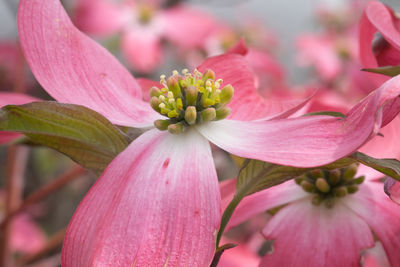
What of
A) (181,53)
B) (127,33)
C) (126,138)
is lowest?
(181,53)

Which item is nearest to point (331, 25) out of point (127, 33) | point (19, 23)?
point (127, 33)

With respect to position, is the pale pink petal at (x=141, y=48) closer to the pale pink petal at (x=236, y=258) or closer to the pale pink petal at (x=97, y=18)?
the pale pink petal at (x=97, y=18)

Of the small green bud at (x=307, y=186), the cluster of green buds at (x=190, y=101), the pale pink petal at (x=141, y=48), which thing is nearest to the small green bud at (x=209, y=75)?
the cluster of green buds at (x=190, y=101)

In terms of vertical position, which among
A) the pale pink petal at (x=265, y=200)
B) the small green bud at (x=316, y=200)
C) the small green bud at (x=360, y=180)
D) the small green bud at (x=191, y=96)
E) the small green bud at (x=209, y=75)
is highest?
the small green bud at (x=209, y=75)

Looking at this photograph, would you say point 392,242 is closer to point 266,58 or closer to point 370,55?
point 370,55

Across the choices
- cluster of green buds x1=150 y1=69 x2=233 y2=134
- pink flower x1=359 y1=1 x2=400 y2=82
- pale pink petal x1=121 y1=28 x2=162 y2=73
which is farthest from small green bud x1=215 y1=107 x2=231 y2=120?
pale pink petal x1=121 y1=28 x2=162 y2=73

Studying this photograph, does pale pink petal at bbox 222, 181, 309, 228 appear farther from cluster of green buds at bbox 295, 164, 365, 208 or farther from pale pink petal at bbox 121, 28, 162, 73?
pale pink petal at bbox 121, 28, 162, 73

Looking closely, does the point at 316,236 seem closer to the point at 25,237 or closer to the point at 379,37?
the point at 379,37
